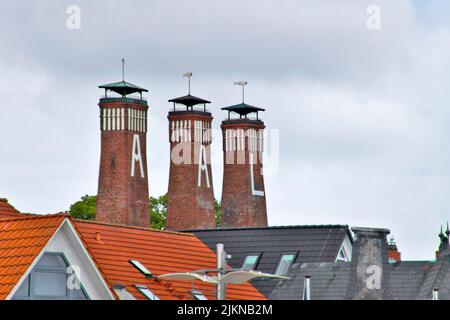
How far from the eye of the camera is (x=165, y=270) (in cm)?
3634

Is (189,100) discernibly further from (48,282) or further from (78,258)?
(48,282)

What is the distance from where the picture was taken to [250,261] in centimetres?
4475

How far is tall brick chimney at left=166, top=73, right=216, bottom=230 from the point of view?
9994cm

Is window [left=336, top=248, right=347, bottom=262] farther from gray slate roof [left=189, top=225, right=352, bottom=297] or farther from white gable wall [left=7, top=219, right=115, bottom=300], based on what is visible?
white gable wall [left=7, top=219, right=115, bottom=300]

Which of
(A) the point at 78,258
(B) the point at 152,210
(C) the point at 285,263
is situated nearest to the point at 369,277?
(A) the point at 78,258

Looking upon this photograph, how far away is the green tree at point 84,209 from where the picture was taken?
103812 mm

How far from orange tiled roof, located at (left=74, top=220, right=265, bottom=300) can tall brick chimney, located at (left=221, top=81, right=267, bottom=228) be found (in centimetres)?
6235

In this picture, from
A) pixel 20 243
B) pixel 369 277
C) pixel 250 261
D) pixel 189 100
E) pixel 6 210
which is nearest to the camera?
pixel 20 243

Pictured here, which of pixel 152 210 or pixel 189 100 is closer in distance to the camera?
pixel 189 100

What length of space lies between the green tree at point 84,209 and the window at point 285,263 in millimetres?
59861

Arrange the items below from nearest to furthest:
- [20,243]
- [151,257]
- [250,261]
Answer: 1. [20,243]
2. [151,257]
3. [250,261]

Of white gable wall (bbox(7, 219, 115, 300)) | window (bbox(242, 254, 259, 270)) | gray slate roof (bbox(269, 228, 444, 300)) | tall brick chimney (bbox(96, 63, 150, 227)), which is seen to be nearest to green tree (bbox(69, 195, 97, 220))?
tall brick chimney (bbox(96, 63, 150, 227))

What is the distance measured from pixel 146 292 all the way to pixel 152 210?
7692 centimetres
